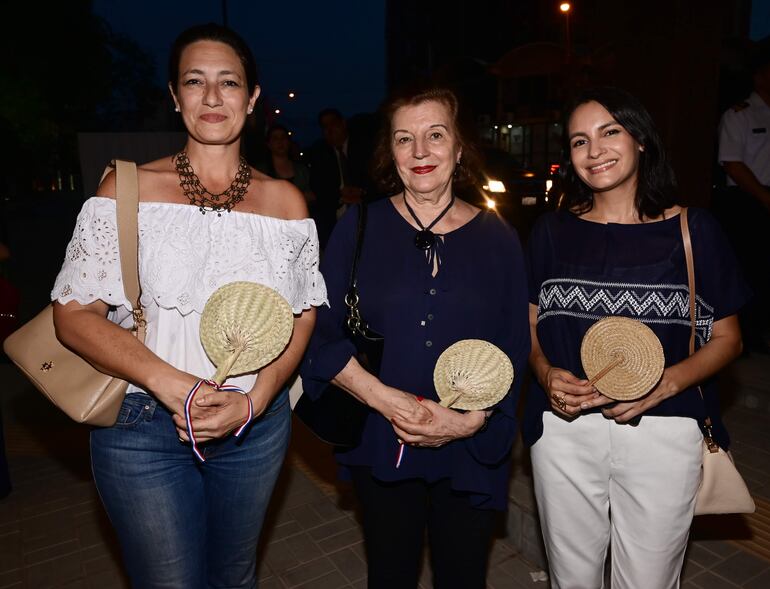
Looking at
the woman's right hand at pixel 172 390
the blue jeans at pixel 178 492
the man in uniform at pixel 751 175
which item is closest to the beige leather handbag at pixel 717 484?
the blue jeans at pixel 178 492

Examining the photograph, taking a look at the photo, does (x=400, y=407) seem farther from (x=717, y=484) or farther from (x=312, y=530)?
(x=312, y=530)

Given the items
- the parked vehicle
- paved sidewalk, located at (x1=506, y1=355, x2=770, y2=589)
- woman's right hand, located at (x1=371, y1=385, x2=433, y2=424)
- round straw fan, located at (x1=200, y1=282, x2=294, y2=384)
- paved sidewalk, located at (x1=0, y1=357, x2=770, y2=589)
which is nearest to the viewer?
round straw fan, located at (x1=200, y1=282, x2=294, y2=384)

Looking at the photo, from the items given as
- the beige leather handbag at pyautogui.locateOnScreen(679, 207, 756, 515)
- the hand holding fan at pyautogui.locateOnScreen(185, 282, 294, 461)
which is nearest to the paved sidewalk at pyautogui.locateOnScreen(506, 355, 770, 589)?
the beige leather handbag at pyautogui.locateOnScreen(679, 207, 756, 515)

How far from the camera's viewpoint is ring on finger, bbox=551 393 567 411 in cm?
192

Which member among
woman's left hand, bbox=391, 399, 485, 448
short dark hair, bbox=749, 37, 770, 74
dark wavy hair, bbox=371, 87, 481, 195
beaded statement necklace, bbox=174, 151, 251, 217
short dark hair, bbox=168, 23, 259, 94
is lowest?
woman's left hand, bbox=391, 399, 485, 448

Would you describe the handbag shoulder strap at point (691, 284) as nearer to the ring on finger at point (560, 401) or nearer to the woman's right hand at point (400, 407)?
the ring on finger at point (560, 401)

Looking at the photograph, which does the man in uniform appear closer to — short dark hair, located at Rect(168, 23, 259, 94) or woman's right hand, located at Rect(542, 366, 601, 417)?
woman's right hand, located at Rect(542, 366, 601, 417)

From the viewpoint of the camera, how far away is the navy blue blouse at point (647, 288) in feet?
6.42

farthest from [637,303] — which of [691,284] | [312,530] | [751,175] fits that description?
[751,175]

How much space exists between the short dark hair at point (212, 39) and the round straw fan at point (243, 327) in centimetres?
80

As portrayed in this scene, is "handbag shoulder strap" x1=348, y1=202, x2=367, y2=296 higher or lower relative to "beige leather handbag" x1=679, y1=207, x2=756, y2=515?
higher

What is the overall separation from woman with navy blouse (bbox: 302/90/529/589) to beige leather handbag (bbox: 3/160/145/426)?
0.65 metres

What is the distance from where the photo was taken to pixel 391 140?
218cm

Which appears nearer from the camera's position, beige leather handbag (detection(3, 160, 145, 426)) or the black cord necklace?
beige leather handbag (detection(3, 160, 145, 426))
